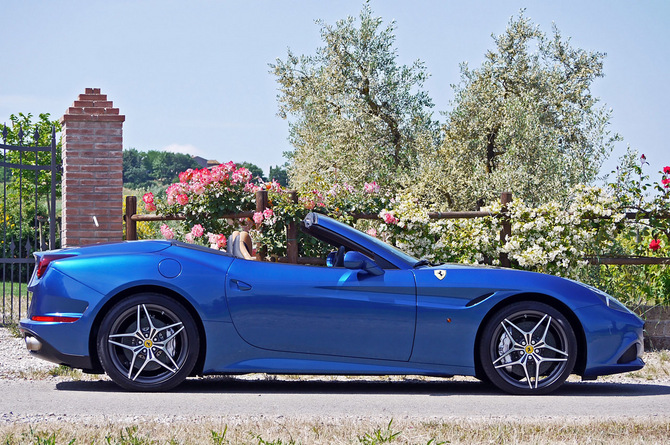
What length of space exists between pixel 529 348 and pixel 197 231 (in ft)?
18.1

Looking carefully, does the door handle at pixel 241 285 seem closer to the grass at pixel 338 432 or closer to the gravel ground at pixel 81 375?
the grass at pixel 338 432

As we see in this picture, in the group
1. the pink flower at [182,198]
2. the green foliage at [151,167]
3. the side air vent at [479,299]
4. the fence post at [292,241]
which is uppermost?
the green foliage at [151,167]

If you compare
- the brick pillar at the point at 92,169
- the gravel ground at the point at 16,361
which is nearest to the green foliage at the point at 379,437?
the gravel ground at the point at 16,361

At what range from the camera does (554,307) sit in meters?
5.73

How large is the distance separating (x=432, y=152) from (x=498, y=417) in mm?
21641

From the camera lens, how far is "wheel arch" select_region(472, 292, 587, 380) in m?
5.66

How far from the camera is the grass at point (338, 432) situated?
3.95 metres

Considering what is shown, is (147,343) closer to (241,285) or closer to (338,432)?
(241,285)

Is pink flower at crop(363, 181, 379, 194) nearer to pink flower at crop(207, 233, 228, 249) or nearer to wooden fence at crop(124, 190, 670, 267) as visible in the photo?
→ wooden fence at crop(124, 190, 670, 267)

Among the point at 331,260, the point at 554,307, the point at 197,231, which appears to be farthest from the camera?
the point at 197,231

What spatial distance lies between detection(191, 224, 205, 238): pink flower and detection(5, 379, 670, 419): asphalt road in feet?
12.5

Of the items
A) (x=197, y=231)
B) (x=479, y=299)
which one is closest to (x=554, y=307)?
(x=479, y=299)

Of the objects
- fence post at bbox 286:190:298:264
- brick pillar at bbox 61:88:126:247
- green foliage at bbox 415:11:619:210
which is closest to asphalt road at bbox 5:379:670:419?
fence post at bbox 286:190:298:264

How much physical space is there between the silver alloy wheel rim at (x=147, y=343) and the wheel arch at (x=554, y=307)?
2.12 metres
